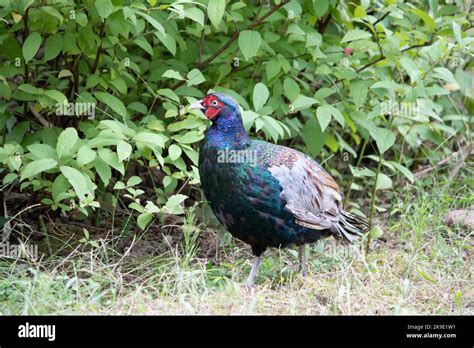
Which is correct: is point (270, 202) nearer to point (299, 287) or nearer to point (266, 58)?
point (299, 287)

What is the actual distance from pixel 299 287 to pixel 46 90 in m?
2.17

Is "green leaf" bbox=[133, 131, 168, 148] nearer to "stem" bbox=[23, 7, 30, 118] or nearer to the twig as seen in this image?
"stem" bbox=[23, 7, 30, 118]

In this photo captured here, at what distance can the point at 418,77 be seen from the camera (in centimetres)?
556

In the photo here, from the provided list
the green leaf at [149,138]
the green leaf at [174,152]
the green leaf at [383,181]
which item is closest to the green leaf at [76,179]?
the green leaf at [149,138]

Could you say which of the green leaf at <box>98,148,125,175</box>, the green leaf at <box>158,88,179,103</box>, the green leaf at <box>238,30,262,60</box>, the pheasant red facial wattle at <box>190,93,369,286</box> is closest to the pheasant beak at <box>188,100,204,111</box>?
the pheasant red facial wattle at <box>190,93,369,286</box>

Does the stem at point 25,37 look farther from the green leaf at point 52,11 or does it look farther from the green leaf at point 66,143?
the green leaf at point 66,143

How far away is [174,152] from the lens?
5461mm

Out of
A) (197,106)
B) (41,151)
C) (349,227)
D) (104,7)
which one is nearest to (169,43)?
(197,106)

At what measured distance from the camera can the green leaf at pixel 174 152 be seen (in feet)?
17.7

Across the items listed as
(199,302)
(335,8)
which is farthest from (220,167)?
(335,8)

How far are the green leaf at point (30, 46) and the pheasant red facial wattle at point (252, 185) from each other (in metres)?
1.08

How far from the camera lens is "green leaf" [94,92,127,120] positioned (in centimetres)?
557

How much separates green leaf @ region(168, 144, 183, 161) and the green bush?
2 centimetres

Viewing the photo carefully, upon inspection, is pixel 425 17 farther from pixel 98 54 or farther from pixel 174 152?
pixel 98 54
